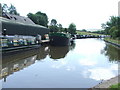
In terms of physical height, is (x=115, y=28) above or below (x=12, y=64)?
above

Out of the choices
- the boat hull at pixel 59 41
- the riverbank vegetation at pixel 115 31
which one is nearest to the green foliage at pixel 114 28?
the riverbank vegetation at pixel 115 31

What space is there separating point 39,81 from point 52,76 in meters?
1.30

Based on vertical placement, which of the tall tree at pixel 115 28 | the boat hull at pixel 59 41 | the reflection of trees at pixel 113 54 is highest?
the tall tree at pixel 115 28

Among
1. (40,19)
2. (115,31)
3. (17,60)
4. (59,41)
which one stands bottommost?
(17,60)

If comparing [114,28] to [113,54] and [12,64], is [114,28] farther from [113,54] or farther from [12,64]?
[12,64]

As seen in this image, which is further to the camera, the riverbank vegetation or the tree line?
the tree line

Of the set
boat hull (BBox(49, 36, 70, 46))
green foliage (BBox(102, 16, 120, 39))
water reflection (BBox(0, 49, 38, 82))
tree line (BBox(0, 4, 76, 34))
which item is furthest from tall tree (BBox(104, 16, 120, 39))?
water reflection (BBox(0, 49, 38, 82))

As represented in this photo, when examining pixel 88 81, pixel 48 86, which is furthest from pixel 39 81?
pixel 88 81

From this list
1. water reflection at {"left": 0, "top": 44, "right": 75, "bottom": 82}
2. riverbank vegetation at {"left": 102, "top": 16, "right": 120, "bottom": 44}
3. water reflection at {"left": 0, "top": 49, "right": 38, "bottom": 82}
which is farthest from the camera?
riverbank vegetation at {"left": 102, "top": 16, "right": 120, "bottom": 44}

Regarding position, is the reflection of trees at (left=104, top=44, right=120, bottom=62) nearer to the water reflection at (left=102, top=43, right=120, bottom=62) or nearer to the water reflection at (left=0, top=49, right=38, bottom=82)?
the water reflection at (left=102, top=43, right=120, bottom=62)

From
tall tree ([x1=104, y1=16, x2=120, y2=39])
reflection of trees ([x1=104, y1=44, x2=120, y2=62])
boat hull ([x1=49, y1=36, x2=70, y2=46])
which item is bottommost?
reflection of trees ([x1=104, y1=44, x2=120, y2=62])

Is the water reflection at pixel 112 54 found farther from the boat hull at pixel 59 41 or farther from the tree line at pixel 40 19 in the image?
the tree line at pixel 40 19

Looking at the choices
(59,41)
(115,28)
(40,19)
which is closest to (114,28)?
(115,28)

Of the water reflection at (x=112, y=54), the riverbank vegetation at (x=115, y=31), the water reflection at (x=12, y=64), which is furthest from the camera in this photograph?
the riverbank vegetation at (x=115, y=31)
